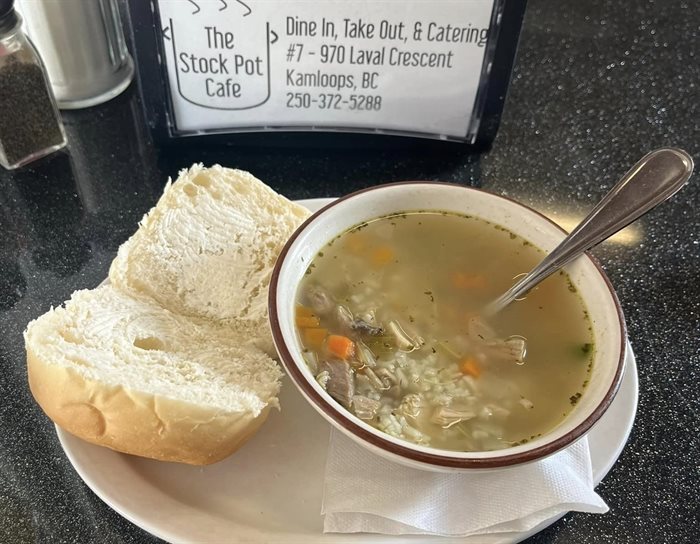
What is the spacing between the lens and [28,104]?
1.77 meters

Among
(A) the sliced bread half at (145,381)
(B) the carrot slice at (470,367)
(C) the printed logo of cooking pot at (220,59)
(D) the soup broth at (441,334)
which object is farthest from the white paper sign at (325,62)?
(B) the carrot slice at (470,367)

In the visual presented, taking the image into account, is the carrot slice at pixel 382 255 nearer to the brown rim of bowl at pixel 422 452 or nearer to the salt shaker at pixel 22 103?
the brown rim of bowl at pixel 422 452

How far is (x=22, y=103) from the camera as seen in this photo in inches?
69.1

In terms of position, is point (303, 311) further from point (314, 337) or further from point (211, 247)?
point (211, 247)

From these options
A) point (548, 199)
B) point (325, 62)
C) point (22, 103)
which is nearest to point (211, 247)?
point (325, 62)

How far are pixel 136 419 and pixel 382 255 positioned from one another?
562 mm

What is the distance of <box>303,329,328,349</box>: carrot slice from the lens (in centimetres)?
133

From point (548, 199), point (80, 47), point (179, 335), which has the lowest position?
point (548, 199)

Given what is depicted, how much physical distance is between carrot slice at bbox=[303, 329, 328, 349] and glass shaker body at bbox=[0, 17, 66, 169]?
93cm

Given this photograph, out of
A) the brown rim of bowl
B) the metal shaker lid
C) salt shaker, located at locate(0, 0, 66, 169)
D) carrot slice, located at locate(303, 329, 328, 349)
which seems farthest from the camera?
salt shaker, located at locate(0, 0, 66, 169)

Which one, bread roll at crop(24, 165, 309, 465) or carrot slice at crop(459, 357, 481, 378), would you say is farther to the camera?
carrot slice at crop(459, 357, 481, 378)

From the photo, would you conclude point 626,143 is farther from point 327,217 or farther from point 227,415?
point 227,415

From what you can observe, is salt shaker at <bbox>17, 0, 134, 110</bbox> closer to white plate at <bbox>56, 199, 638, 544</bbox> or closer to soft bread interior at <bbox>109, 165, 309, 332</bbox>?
soft bread interior at <bbox>109, 165, 309, 332</bbox>

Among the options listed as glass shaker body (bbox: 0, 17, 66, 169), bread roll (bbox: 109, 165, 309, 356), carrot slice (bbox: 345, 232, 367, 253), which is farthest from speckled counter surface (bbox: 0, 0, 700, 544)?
carrot slice (bbox: 345, 232, 367, 253)
